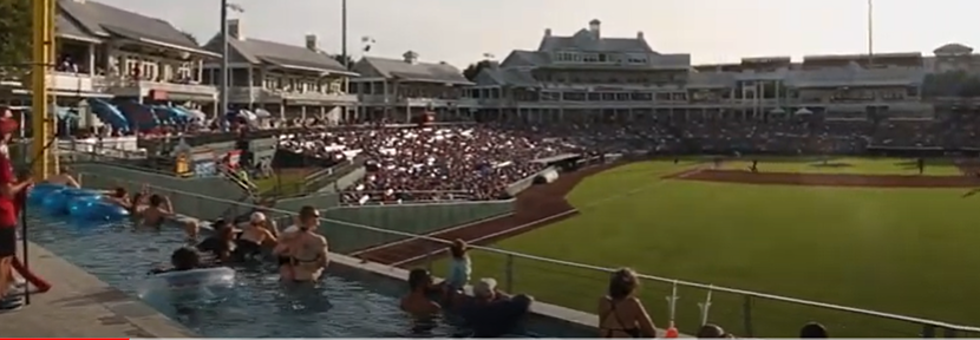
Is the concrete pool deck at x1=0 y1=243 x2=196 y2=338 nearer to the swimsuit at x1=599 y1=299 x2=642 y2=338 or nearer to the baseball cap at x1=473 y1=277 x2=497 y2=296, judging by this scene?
the baseball cap at x1=473 y1=277 x2=497 y2=296

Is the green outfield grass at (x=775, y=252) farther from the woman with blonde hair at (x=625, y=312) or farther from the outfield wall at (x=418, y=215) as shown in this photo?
the outfield wall at (x=418, y=215)

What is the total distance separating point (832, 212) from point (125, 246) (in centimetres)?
3121

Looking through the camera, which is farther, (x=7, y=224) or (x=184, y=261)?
(x=184, y=261)

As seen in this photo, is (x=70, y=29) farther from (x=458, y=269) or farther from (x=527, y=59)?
(x=527, y=59)

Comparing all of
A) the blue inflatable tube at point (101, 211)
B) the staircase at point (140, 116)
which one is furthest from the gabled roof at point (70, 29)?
the blue inflatable tube at point (101, 211)

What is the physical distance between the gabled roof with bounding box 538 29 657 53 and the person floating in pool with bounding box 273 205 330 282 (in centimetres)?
10697

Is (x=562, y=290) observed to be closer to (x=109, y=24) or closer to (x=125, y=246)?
(x=125, y=246)

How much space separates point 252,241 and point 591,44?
4256 inches

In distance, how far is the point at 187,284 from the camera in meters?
11.1

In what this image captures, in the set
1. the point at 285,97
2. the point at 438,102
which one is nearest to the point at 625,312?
the point at 285,97

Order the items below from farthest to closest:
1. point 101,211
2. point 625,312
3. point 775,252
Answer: point 775,252, point 101,211, point 625,312

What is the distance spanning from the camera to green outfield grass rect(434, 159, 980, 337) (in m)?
12.2

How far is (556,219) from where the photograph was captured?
122 ft

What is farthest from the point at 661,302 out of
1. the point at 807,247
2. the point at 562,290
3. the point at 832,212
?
the point at 832,212
